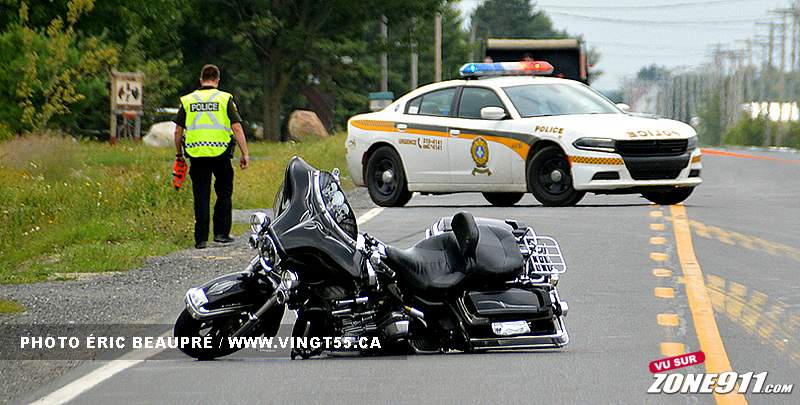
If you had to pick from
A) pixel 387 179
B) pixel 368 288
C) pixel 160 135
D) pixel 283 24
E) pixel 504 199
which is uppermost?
pixel 283 24

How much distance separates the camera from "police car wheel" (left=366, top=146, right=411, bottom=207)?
21172 millimetres

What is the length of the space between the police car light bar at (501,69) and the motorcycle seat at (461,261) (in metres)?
11.5

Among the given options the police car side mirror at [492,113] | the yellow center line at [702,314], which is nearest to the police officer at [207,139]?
the yellow center line at [702,314]

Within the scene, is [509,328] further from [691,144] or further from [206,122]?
[691,144]

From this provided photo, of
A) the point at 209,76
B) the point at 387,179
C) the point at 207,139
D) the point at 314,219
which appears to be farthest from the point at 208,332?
the point at 387,179

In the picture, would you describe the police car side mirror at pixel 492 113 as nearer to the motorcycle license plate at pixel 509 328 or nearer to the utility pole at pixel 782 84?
the motorcycle license plate at pixel 509 328

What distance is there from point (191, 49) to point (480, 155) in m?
49.7

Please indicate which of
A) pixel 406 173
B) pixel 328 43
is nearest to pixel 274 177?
pixel 406 173

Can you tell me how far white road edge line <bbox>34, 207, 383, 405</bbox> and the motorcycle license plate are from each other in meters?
1.95

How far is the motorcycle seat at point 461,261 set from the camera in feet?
30.2

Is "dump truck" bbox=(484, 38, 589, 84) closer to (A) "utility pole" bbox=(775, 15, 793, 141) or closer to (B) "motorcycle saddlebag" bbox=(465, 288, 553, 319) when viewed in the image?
(B) "motorcycle saddlebag" bbox=(465, 288, 553, 319)

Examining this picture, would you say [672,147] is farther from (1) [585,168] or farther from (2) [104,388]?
(2) [104,388]

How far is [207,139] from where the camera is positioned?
53.0 ft

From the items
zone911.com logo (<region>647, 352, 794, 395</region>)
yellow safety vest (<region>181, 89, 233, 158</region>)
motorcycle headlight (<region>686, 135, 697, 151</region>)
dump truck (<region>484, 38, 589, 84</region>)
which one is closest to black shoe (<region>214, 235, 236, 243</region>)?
yellow safety vest (<region>181, 89, 233, 158</region>)
